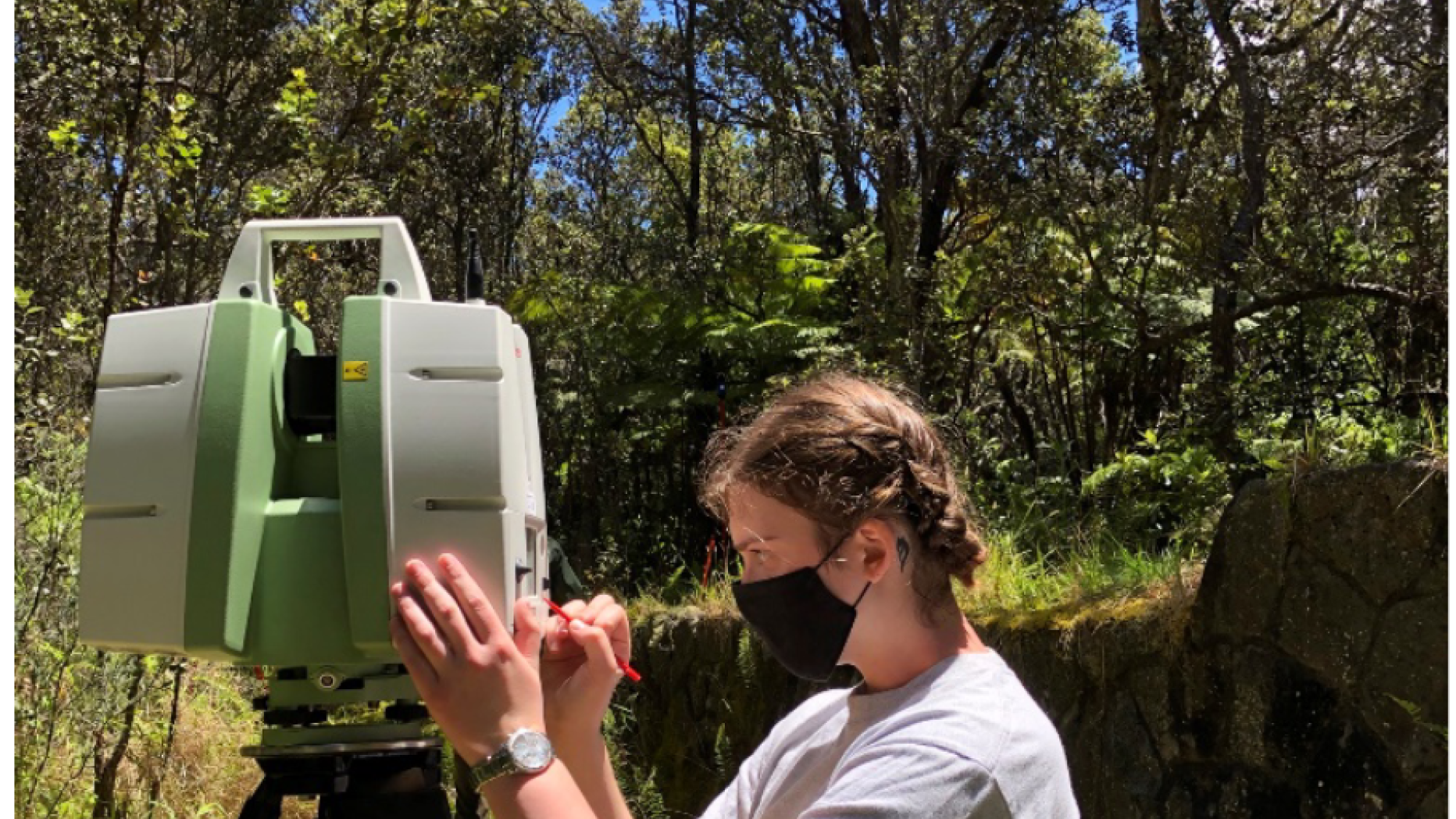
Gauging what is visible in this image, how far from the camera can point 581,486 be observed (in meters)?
10.9

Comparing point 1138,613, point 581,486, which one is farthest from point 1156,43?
point 581,486

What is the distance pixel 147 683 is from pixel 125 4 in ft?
8.46

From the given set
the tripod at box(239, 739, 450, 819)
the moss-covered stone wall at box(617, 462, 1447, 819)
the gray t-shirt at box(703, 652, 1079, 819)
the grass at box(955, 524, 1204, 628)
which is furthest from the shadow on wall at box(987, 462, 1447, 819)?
the tripod at box(239, 739, 450, 819)

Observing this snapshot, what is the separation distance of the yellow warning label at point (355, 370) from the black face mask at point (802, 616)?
478mm

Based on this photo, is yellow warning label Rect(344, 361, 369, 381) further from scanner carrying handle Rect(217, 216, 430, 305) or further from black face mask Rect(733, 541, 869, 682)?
black face mask Rect(733, 541, 869, 682)

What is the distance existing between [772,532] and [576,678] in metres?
0.27

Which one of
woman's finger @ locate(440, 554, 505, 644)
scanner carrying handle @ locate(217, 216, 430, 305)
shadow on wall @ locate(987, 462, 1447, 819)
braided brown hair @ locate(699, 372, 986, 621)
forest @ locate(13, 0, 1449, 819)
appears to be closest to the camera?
woman's finger @ locate(440, 554, 505, 644)

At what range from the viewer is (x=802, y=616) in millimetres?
1479

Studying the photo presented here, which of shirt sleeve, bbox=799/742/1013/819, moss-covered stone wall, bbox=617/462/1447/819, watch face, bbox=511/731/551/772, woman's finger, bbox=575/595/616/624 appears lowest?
moss-covered stone wall, bbox=617/462/1447/819

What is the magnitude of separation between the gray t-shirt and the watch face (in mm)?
241

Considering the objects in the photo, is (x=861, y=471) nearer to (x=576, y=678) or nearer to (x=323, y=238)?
(x=576, y=678)

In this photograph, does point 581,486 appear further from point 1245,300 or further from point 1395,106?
point 1395,106

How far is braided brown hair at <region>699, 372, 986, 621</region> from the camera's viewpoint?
139 centimetres

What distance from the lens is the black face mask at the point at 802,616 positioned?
1446 millimetres
